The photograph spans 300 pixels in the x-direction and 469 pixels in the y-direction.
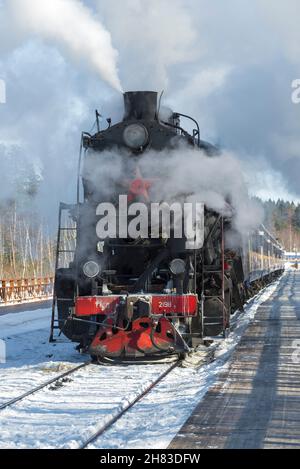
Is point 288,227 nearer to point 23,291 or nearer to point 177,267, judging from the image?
point 23,291

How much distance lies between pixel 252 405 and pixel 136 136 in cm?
514

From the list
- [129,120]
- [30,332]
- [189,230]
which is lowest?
[30,332]

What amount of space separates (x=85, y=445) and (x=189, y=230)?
574 cm

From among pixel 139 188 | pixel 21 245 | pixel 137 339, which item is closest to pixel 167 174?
pixel 139 188

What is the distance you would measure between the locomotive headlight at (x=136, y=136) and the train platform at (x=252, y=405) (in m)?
3.82

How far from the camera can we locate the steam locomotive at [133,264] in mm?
10648

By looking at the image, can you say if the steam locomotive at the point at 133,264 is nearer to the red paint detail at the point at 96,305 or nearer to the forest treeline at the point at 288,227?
the red paint detail at the point at 96,305

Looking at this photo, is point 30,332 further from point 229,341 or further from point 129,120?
point 129,120

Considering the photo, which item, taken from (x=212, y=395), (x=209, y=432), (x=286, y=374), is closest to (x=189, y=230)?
(x=286, y=374)

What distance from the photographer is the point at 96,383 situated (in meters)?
9.37

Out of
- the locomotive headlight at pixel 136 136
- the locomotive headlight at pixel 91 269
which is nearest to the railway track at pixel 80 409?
the locomotive headlight at pixel 91 269

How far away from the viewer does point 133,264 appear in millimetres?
12000

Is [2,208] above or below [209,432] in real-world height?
above
